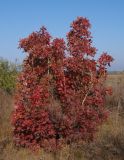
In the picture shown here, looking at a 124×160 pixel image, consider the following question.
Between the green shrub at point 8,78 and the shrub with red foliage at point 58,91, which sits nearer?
the shrub with red foliage at point 58,91

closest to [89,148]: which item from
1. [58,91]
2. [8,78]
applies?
[58,91]

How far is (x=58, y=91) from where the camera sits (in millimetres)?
12086

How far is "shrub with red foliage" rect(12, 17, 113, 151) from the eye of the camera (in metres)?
11.3

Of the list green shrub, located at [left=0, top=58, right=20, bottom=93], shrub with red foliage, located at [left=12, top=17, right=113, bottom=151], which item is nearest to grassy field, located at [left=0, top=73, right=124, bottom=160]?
shrub with red foliage, located at [left=12, top=17, right=113, bottom=151]

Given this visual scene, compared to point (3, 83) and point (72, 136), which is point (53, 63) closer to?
point (72, 136)

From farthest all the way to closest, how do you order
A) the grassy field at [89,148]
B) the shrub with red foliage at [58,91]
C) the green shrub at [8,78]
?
the green shrub at [8,78] → the shrub with red foliage at [58,91] → the grassy field at [89,148]

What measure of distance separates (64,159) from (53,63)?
118 inches

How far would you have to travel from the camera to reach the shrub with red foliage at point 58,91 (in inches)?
443

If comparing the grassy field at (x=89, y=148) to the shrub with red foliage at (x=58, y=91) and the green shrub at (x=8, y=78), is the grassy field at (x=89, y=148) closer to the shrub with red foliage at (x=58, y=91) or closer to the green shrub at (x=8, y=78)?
the shrub with red foliage at (x=58, y=91)

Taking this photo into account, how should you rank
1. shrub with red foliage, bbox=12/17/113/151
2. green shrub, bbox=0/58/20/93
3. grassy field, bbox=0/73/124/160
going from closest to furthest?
grassy field, bbox=0/73/124/160 → shrub with red foliage, bbox=12/17/113/151 → green shrub, bbox=0/58/20/93

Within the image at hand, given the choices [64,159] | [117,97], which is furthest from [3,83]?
[64,159]

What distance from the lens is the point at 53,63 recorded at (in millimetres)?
12141

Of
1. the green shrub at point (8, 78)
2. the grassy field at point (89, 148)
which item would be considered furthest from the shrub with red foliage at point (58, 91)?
the green shrub at point (8, 78)

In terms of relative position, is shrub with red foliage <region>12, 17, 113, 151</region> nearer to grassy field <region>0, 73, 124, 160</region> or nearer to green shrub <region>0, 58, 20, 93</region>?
grassy field <region>0, 73, 124, 160</region>
